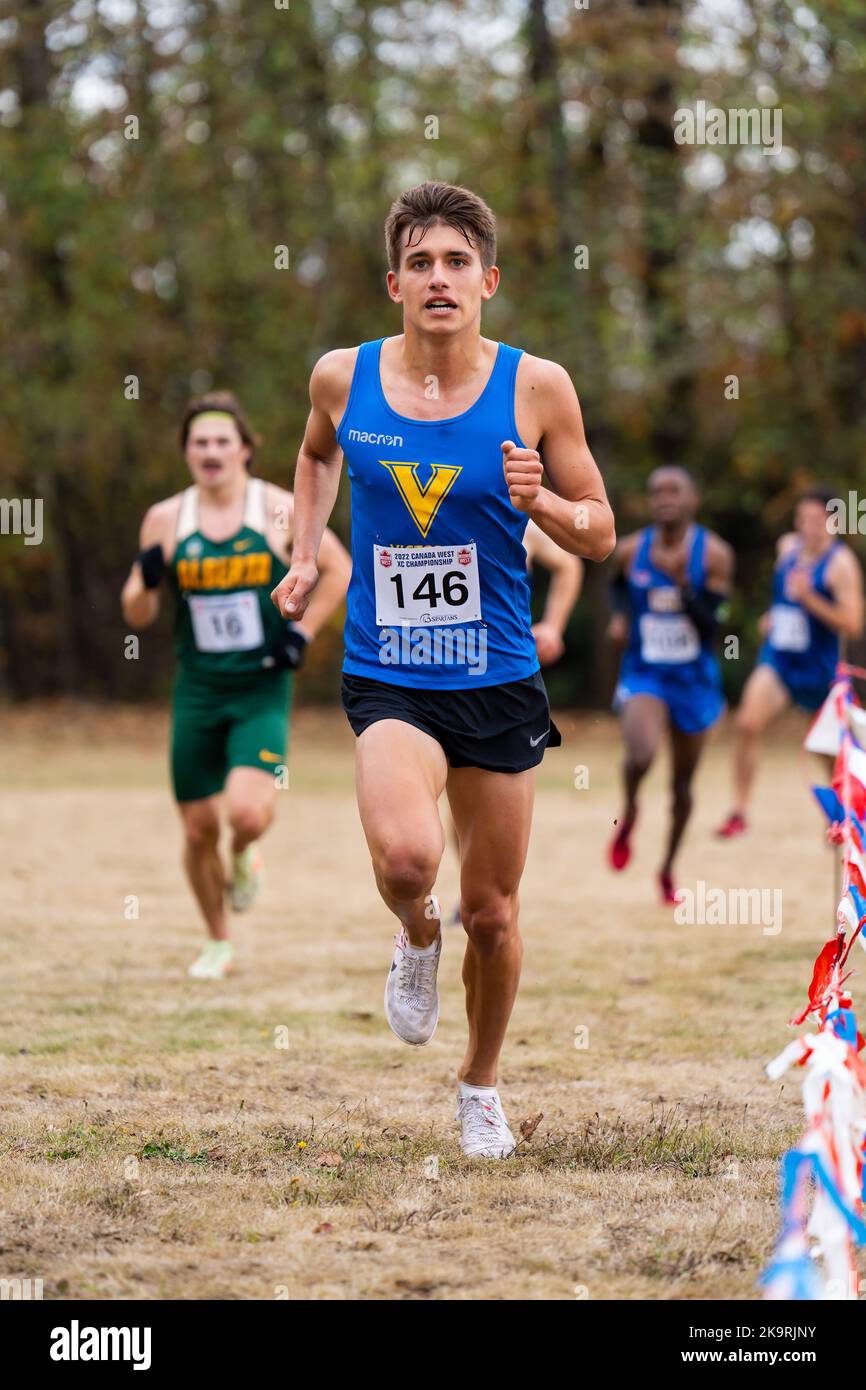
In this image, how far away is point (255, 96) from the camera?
19.9m

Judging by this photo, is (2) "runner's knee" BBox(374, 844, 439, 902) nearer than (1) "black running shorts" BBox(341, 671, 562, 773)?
Yes

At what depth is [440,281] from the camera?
4.35m

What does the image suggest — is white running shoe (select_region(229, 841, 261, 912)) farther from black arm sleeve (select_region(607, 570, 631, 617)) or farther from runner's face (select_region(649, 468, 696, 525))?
runner's face (select_region(649, 468, 696, 525))

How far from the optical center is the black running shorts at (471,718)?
4434 millimetres

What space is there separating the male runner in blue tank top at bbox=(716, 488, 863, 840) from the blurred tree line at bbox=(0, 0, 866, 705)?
9.39 meters

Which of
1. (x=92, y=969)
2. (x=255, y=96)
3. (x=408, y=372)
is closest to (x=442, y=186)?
(x=408, y=372)

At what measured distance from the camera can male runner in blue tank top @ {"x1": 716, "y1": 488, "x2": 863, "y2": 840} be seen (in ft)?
34.7

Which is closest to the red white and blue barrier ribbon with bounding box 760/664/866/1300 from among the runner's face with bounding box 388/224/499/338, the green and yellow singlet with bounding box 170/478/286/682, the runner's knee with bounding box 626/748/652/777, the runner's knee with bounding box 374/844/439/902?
the runner's knee with bounding box 374/844/439/902

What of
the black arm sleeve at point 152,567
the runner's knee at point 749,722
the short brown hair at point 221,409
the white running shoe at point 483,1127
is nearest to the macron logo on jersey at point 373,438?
the white running shoe at point 483,1127

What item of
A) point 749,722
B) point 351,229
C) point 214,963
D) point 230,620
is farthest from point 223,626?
point 351,229

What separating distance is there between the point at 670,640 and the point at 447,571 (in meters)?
5.06

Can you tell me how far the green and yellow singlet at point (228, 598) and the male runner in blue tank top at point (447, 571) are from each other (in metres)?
2.57
